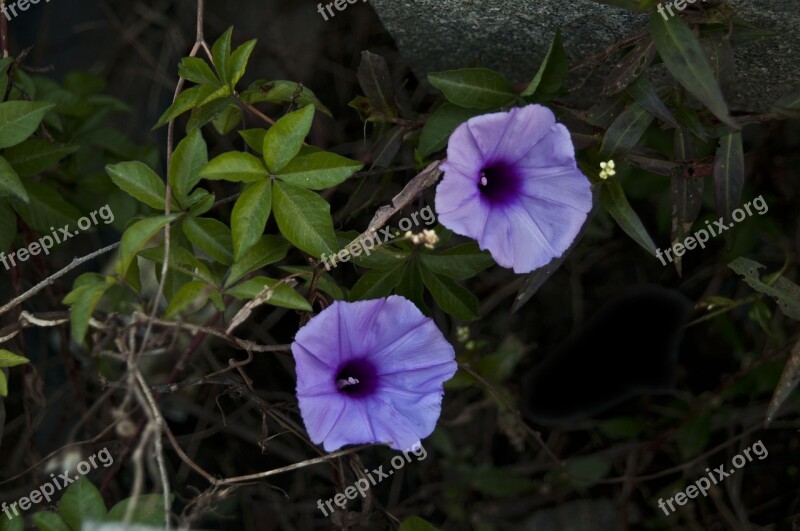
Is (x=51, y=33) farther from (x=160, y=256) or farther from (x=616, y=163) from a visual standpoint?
(x=616, y=163)

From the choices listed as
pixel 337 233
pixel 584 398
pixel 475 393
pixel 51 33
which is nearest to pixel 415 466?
pixel 475 393

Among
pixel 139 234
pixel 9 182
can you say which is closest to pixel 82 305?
pixel 139 234

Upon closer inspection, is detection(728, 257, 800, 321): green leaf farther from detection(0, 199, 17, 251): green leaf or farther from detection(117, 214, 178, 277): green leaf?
detection(0, 199, 17, 251): green leaf

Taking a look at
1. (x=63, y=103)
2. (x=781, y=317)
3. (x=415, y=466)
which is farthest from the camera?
(x=415, y=466)

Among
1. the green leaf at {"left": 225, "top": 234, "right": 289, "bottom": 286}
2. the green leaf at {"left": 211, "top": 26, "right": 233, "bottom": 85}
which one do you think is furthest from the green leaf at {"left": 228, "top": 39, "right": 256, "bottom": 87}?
the green leaf at {"left": 225, "top": 234, "right": 289, "bottom": 286}

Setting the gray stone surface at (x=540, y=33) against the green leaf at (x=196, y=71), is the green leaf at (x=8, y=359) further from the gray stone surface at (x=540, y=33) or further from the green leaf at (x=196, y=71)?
the gray stone surface at (x=540, y=33)

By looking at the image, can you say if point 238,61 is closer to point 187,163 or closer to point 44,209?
point 187,163
